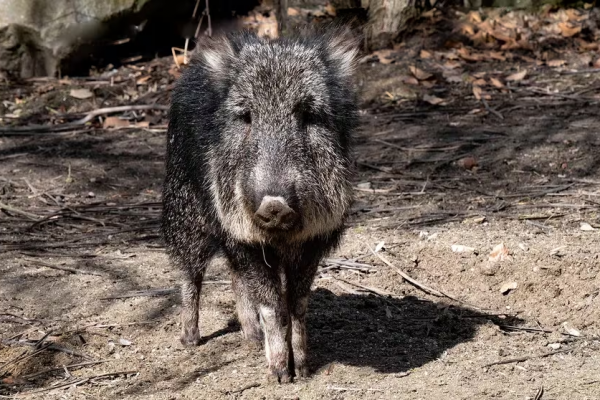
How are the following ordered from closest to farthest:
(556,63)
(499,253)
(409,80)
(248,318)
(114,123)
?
(248,318), (499,253), (114,123), (409,80), (556,63)

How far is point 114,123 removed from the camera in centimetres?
895

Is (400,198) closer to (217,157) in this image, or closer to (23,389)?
(217,157)

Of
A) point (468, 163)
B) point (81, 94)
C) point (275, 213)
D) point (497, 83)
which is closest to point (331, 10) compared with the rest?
point (497, 83)

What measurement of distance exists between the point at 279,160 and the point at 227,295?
5.85ft

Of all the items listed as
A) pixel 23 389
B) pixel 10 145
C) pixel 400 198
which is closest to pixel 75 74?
pixel 10 145

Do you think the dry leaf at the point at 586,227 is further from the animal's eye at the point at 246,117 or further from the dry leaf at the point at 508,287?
the animal's eye at the point at 246,117

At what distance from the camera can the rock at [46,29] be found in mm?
9523

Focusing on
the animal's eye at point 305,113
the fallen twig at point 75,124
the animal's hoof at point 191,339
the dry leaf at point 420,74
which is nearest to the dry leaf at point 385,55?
the dry leaf at point 420,74

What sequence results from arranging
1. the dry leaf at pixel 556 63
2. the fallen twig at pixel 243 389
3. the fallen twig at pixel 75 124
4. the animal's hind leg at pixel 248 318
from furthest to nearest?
1. the dry leaf at pixel 556 63
2. the fallen twig at pixel 75 124
3. the animal's hind leg at pixel 248 318
4. the fallen twig at pixel 243 389

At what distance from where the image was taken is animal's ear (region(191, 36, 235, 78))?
4.33 metres

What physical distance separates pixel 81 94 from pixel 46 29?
868 millimetres

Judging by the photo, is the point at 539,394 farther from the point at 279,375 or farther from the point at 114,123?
the point at 114,123

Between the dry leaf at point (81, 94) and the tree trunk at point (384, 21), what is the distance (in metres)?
3.14

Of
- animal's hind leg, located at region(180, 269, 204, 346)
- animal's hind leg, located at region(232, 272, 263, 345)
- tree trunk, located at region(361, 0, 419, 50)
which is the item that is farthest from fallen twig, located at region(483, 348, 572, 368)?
tree trunk, located at region(361, 0, 419, 50)
